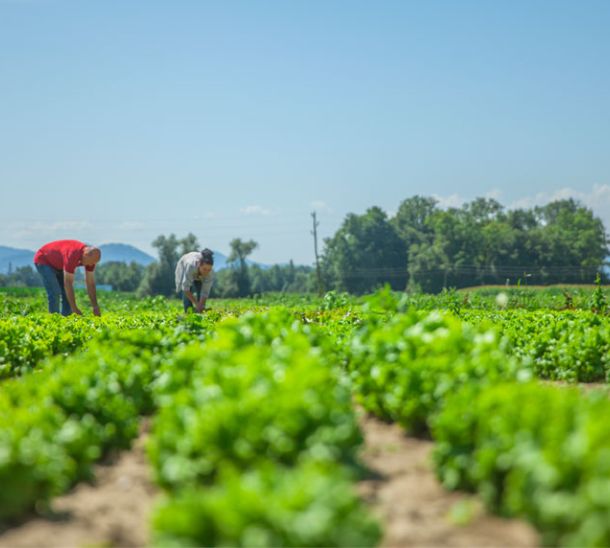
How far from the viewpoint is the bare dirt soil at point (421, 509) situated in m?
3.47

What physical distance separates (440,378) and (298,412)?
153 cm

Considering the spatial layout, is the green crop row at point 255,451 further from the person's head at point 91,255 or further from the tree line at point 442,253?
the tree line at point 442,253

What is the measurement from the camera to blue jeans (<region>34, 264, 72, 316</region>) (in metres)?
12.7

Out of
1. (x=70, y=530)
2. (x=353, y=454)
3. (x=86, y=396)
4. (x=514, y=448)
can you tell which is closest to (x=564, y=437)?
(x=514, y=448)

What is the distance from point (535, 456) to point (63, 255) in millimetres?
10396

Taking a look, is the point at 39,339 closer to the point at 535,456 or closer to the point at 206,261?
the point at 206,261

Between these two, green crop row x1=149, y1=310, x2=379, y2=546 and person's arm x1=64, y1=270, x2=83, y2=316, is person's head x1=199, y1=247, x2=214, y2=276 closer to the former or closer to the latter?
person's arm x1=64, y1=270, x2=83, y2=316

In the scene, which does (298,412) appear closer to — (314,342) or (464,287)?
(314,342)

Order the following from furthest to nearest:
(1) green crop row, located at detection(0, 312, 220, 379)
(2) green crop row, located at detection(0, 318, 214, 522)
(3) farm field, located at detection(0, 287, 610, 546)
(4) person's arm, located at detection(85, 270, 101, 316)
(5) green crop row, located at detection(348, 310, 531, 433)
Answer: (4) person's arm, located at detection(85, 270, 101, 316) → (1) green crop row, located at detection(0, 312, 220, 379) → (5) green crop row, located at detection(348, 310, 531, 433) → (2) green crop row, located at detection(0, 318, 214, 522) → (3) farm field, located at detection(0, 287, 610, 546)

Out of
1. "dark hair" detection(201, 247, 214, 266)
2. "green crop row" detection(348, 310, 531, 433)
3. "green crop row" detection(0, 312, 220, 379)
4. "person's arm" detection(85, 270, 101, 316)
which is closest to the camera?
"green crop row" detection(348, 310, 531, 433)

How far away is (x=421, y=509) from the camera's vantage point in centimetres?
389

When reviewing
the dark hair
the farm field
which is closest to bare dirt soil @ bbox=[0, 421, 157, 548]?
the farm field

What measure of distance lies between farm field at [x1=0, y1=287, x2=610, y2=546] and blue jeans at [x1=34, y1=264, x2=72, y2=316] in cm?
679

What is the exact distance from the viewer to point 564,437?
338cm
